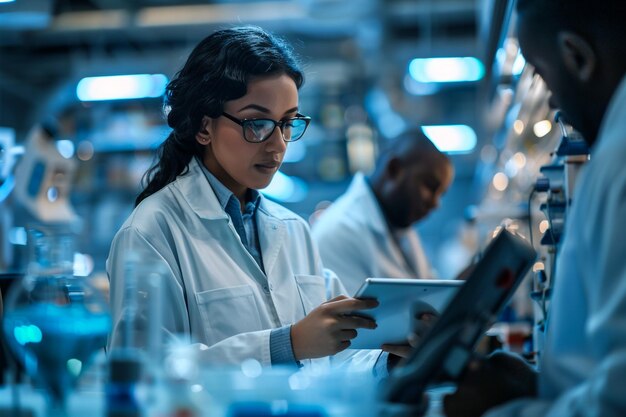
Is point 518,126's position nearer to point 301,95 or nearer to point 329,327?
point 301,95

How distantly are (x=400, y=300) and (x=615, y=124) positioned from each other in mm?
751

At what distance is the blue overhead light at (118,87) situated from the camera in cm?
805

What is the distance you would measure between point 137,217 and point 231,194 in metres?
0.32

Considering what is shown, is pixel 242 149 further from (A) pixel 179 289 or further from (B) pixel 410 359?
(B) pixel 410 359

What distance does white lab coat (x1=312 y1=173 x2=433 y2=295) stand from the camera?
3646 mm

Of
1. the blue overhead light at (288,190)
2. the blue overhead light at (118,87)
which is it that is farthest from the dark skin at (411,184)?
the blue overhead light at (118,87)

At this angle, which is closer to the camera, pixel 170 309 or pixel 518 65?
pixel 170 309

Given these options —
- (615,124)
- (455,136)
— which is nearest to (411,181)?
(615,124)

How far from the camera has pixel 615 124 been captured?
3.65ft

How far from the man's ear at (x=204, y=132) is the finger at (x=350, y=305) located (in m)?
0.71

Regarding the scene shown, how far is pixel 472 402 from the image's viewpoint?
1.34m

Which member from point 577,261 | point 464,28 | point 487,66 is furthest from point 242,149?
point 464,28

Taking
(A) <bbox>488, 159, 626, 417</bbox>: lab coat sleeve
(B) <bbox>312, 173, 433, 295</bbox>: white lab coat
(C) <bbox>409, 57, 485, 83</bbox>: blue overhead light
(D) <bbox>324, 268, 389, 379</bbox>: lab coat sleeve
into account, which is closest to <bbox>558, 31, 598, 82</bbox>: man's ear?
(A) <bbox>488, 159, 626, 417</bbox>: lab coat sleeve

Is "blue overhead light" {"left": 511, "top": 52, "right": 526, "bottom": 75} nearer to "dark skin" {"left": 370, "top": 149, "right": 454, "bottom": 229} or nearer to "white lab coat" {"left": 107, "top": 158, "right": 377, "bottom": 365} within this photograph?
"dark skin" {"left": 370, "top": 149, "right": 454, "bottom": 229}
